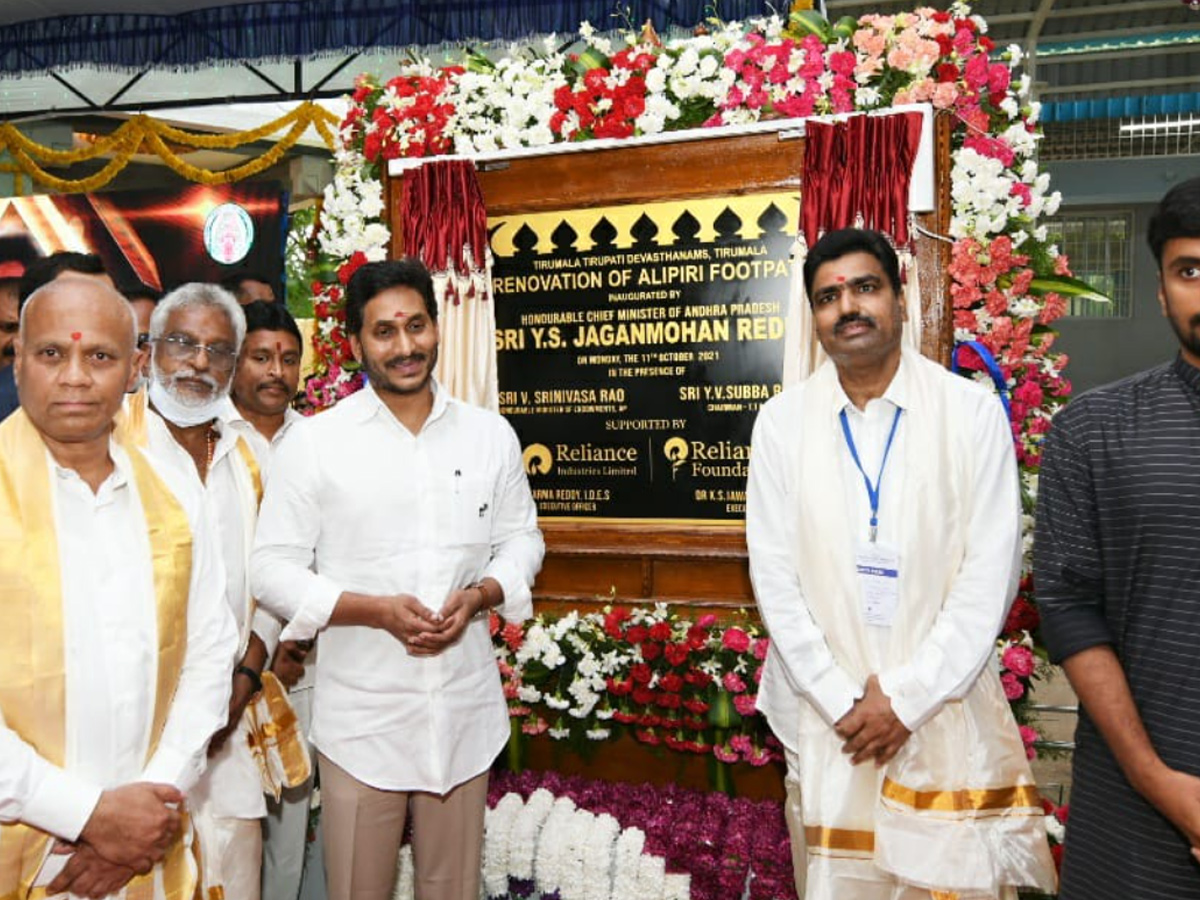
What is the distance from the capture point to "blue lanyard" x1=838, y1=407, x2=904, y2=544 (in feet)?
7.54

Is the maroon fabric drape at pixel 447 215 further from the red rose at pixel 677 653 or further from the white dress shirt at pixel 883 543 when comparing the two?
the white dress shirt at pixel 883 543

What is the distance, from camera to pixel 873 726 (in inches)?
86.6

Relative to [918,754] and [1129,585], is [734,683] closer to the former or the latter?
[918,754]

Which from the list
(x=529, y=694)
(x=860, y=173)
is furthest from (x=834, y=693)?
(x=860, y=173)

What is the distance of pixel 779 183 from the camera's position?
3.65 meters

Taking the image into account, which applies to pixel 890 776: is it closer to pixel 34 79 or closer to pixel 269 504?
pixel 269 504

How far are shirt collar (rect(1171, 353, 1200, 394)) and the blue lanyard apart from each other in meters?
0.69

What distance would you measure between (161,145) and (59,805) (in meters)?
7.30

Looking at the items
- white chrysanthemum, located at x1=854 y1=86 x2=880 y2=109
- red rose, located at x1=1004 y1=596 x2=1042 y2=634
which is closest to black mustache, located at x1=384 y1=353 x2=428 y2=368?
white chrysanthemum, located at x1=854 y1=86 x2=880 y2=109

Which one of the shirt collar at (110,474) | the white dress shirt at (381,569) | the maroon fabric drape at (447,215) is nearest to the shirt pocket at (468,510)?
the white dress shirt at (381,569)

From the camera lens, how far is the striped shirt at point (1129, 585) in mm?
1657

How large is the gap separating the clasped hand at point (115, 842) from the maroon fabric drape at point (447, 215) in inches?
104

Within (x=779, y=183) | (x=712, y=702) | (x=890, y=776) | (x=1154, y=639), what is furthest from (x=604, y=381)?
(x=1154, y=639)

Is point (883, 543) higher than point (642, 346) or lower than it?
lower
